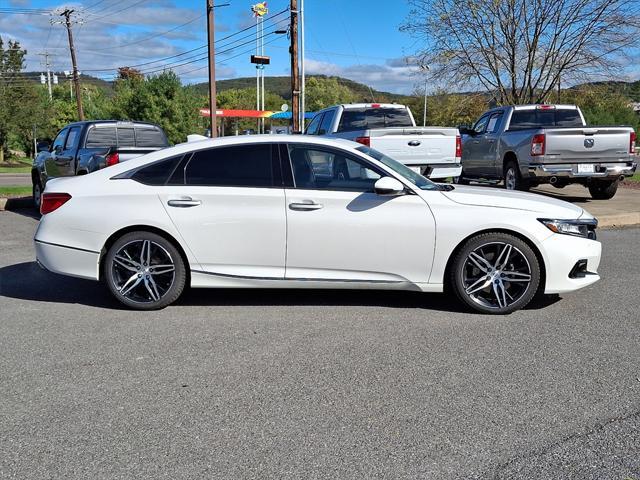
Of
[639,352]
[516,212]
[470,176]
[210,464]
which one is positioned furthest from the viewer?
[470,176]

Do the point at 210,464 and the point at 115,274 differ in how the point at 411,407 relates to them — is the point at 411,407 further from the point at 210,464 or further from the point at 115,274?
the point at 115,274

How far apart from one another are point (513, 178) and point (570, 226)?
7.04 metres

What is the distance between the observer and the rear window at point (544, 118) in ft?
42.2

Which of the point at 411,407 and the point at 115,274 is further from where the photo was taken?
the point at 115,274

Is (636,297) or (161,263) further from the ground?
(161,263)

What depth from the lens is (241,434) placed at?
3.20 meters

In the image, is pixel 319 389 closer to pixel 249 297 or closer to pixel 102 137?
pixel 249 297

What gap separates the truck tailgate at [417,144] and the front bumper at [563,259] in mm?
5005

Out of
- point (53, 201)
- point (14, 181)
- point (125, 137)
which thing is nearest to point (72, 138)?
point (125, 137)

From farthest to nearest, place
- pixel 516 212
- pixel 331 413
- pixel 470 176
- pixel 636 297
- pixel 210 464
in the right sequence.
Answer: pixel 470 176 < pixel 636 297 < pixel 516 212 < pixel 331 413 < pixel 210 464

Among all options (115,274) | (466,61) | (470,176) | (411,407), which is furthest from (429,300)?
(466,61)

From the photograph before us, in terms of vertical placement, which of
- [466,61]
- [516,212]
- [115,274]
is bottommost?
[115,274]

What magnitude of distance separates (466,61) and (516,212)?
1484 centimetres

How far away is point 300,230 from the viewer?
207 inches
